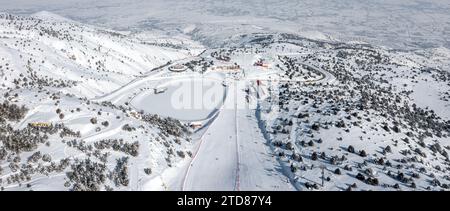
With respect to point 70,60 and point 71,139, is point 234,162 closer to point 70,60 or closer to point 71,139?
point 71,139

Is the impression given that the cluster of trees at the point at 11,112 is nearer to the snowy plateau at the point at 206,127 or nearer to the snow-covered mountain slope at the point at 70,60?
the snowy plateau at the point at 206,127

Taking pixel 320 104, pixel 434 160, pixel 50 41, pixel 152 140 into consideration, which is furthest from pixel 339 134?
pixel 50 41

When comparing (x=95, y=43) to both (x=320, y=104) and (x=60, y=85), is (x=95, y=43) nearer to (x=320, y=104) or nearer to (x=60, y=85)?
(x=60, y=85)

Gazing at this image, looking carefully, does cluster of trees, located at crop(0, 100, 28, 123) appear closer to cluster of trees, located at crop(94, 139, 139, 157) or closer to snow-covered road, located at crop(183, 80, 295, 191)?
cluster of trees, located at crop(94, 139, 139, 157)

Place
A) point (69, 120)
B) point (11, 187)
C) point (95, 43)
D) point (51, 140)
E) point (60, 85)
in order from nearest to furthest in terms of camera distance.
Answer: point (11, 187)
point (51, 140)
point (69, 120)
point (60, 85)
point (95, 43)

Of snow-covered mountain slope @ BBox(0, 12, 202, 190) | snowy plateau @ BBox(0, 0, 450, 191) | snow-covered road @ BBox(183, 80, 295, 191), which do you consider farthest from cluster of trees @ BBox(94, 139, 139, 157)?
snow-covered road @ BBox(183, 80, 295, 191)

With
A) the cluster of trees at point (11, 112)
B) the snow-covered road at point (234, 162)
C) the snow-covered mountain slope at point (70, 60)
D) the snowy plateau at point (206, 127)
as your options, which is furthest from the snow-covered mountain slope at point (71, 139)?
the snow-covered road at point (234, 162)

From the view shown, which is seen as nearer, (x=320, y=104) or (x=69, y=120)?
(x=69, y=120)
